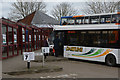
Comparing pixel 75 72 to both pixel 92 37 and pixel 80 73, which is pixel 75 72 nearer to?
pixel 80 73

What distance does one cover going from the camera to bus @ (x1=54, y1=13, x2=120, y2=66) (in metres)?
13.4

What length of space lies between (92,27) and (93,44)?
4.00 ft

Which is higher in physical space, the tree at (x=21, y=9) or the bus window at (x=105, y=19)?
the tree at (x=21, y=9)

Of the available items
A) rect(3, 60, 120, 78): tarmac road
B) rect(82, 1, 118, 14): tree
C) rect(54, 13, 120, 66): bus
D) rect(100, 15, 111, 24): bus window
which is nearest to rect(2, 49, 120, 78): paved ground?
rect(3, 60, 120, 78): tarmac road

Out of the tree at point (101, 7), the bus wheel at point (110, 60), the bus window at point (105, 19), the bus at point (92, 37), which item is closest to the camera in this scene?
the bus wheel at point (110, 60)

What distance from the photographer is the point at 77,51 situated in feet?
51.1

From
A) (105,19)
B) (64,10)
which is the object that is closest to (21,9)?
(64,10)

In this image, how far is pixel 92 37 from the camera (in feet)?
47.7

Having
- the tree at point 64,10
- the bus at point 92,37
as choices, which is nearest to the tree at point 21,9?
the tree at point 64,10

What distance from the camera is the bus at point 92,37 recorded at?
44.0ft

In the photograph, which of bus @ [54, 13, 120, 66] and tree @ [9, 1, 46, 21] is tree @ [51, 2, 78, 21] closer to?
tree @ [9, 1, 46, 21]

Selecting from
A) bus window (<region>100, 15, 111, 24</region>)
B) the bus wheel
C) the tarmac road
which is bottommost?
the tarmac road

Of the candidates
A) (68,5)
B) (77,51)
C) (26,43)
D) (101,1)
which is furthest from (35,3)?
(77,51)

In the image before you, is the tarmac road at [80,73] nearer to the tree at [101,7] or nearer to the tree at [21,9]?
the tree at [101,7]
